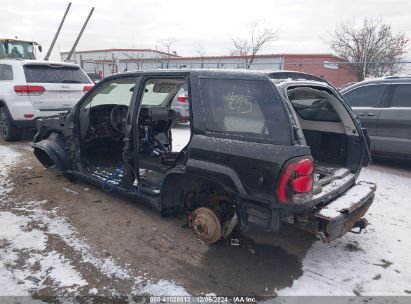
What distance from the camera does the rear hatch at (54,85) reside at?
6.86 meters

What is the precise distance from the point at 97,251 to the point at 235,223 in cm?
131

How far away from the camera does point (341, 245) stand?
332 centimetres

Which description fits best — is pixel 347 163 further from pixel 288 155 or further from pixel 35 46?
pixel 35 46

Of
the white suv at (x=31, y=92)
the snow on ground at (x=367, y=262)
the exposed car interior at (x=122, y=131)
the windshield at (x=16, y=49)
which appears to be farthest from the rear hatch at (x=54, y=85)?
the windshield at (x=16, y=49)

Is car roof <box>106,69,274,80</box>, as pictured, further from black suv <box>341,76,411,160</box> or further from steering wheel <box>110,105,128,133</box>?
black suv <box>341,76,411,160</box>

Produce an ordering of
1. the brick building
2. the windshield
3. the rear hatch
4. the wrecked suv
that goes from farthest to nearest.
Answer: the brick building
the windshield
the rear hatch
the wrecked suv

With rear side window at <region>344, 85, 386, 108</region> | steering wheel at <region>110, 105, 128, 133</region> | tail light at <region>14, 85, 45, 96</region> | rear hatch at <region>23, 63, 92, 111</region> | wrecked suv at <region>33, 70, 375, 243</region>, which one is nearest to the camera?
wrecked suv at <region>33, 70, 375, 243</region>

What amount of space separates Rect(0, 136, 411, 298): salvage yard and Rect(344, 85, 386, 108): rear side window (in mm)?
2480

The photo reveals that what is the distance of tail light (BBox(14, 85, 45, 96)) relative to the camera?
22.2 ft

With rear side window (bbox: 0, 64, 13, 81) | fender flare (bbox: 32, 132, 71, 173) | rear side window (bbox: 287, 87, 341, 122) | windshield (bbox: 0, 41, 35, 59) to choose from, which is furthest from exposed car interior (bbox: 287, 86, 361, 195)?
windshield (bbox: 0, 41, 35, 59)

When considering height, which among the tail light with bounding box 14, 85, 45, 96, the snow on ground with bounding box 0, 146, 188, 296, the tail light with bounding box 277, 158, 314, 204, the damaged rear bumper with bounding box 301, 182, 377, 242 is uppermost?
the tail light with bounding box 14, 85, 45, 96

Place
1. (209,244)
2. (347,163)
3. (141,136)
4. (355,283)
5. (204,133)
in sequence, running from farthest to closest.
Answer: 1. (141,136)
2. (347,163)
3. (209,244)
4. (204,133)
5. (355,283)

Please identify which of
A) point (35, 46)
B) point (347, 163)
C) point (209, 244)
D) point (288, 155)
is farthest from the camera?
point (35, 46)

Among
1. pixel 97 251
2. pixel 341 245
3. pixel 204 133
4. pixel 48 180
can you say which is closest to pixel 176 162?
pixel 204 133
